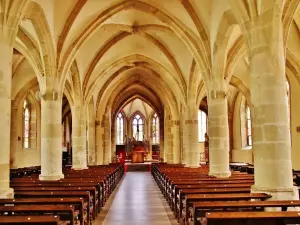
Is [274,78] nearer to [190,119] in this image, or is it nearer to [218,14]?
[218,14]

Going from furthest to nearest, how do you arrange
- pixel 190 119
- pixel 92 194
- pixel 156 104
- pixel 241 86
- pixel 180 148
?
pixel 156 104 → pixel 180 148 → pixel 241 86 → pixel 190 119 → pixel 92 194

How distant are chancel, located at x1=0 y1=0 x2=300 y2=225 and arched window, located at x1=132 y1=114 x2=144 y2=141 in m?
11.7

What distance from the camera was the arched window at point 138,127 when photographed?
41.8 metres

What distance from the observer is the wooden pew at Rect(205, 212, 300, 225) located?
176 inches

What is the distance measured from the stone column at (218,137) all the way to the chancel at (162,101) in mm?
38

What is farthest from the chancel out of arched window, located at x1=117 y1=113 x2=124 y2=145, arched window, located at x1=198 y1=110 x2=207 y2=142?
arched window, located at x1=117 y1=113 x2=124 y2=145

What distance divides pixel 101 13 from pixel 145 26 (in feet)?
10.7

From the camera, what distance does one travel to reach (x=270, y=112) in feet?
24.3

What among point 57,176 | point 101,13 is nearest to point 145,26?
point 101,13

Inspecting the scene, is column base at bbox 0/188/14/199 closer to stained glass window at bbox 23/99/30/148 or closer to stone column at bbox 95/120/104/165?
stained glass window at bbox 23/99/30/148

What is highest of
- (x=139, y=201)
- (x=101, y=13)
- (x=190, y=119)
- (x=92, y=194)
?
(x=101, y=13)


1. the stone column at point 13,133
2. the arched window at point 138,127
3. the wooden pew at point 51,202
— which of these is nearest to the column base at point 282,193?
the wooden pew at point 51,202

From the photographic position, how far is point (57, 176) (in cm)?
1279

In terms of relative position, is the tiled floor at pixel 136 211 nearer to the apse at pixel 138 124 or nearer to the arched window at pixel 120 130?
the apse at pixel 138 124
